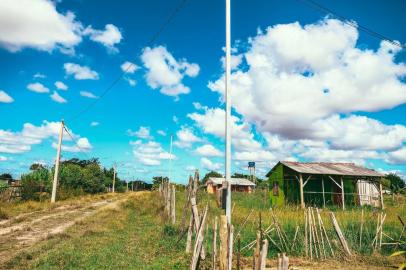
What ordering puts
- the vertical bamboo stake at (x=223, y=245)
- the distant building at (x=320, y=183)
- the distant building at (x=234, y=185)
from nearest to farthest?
the vertical bamboo stake at (x=223, y=245)
the distant building at (x=320, y=183)
the distant building at (x=234, y=185)

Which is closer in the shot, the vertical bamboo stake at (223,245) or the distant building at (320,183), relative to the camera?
the vertical bamboo stake at (223,245)

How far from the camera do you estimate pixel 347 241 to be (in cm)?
934

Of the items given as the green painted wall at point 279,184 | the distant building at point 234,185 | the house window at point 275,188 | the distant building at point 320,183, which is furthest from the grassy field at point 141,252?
the distant building at point 234,185

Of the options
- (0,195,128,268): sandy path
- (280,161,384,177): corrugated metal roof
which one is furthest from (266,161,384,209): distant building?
(0,195,128,268): sandy path

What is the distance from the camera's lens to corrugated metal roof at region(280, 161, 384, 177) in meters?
24.3

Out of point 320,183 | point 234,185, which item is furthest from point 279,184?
point 234,185

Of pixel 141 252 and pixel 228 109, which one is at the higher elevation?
pixel 228 109

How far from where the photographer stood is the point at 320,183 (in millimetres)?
27766

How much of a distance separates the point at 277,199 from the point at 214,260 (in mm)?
23562

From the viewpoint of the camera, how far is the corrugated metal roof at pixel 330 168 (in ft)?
79.8

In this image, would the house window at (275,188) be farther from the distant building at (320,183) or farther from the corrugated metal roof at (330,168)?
the corrugated metal roof at (330,168)

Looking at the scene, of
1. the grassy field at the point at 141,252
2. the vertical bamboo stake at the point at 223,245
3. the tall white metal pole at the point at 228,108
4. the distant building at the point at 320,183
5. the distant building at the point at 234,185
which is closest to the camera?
the vertical bamboo stake at the point at 223,245

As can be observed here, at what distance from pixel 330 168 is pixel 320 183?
6.41ft

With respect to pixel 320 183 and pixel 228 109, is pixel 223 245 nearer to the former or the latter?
pixel 228 109
